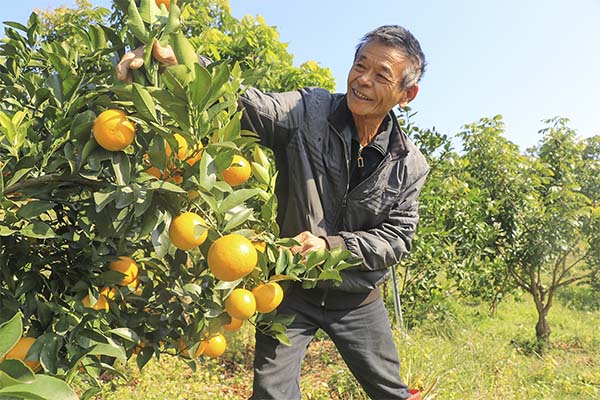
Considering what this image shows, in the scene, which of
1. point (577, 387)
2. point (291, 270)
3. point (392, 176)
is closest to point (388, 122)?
point (392, 176)

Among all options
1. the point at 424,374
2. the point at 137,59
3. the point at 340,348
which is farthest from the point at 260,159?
the point at 424,374

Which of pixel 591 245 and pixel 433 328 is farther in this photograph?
pixel 591 245

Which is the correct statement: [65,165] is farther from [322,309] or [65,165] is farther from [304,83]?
[304,83]

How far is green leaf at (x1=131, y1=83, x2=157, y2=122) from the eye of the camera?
2.61ft

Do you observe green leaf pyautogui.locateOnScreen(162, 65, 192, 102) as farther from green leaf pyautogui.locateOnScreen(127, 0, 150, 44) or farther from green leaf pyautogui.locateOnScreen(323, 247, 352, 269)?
green leaf pyautogui.locateOnScreen(323, 247, 352, 269)

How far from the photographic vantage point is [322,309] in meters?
1.69

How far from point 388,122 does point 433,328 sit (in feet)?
10.2

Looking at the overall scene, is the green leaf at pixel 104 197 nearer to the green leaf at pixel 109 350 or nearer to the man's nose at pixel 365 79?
the green leaf at pixel 109 350

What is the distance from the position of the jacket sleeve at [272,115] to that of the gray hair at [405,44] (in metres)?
0.31

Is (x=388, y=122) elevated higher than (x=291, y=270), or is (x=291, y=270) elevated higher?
(x=388, y=122)

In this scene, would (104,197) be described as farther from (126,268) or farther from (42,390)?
(42,390)

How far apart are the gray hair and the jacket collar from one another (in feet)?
0.54

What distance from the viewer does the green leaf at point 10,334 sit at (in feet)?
1.77

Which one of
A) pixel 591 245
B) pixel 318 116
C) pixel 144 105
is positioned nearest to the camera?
pixel 144 105
